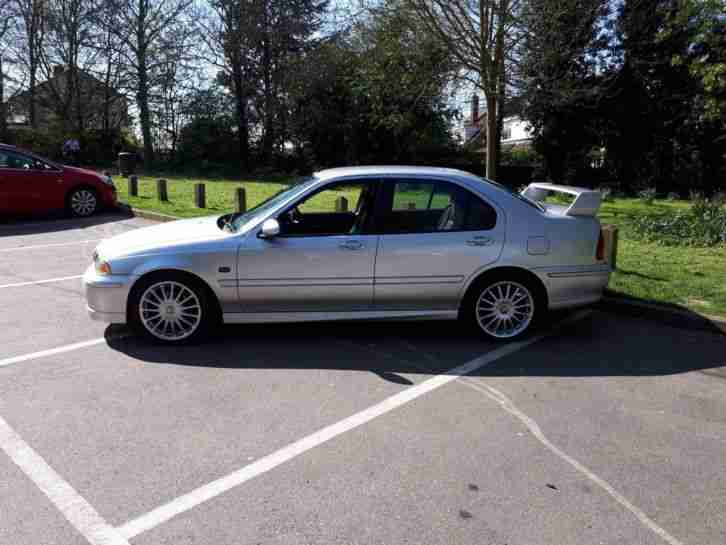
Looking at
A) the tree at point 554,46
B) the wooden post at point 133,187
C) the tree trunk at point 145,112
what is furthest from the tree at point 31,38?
the tree at point 554,46

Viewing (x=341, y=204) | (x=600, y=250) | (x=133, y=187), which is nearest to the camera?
(x=600, y=250)

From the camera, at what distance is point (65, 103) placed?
28656mm

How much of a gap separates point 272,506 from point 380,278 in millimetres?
2684

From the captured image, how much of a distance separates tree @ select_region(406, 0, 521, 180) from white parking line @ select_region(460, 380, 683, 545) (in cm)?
827

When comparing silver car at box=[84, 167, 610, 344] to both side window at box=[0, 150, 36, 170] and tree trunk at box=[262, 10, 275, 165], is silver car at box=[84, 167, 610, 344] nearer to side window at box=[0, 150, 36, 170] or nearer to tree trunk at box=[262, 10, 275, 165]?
side window at box=[0, 150, 36, 170]

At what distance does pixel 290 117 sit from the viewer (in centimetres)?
2992

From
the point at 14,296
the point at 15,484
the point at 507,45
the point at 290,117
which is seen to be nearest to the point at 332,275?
the point at 15,484

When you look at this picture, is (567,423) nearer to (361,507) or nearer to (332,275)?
(361,507)

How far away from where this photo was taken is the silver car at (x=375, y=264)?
536 centimetres

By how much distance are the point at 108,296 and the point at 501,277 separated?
345 cm

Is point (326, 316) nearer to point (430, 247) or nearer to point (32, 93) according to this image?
point (430, 247)

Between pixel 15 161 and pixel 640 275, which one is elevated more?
pixel 15 161

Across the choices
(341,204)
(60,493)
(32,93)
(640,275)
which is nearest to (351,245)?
(60,493)

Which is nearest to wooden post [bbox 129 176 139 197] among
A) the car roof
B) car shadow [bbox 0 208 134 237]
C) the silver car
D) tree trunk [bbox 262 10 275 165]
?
car shadow [bbox 0 208 134 237]
